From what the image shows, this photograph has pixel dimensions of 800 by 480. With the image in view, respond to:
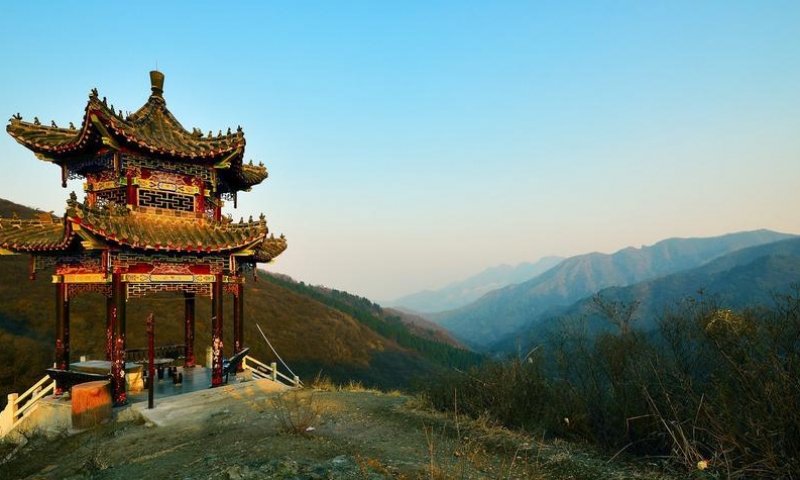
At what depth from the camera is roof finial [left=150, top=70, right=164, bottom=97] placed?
15211 mm

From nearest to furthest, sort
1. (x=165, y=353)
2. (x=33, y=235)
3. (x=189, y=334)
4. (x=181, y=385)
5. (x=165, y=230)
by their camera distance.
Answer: (x=165, y=230) < (x=33, y=235) < (x=181, y=385) < (x=165, y=353) < (x=189, y=334)

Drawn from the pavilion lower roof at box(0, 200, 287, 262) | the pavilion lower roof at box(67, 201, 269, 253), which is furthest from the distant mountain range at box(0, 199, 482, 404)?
the pavilion lower roof at box(67, 201, 269, 253)

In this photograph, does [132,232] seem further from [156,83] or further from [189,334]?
[189,334]

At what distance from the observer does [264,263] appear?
17.1 m

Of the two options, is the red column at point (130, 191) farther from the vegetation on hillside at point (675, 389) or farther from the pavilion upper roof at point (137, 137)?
the vegetation on hillside at point (675, 389)

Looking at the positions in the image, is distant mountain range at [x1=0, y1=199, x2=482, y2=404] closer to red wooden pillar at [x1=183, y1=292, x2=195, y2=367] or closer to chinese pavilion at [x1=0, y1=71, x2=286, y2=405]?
red wooden pillar at [x1=183, y1=292, x2=195, y2=367]

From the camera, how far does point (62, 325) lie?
14070 mm

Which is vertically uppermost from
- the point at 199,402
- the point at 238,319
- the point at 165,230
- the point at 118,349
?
the point at 165,230

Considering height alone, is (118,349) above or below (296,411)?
above

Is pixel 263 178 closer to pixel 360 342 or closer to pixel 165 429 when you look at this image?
pixel 165 429

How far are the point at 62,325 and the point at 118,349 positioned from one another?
141 inches

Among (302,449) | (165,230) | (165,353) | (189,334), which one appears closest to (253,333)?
(189,334)

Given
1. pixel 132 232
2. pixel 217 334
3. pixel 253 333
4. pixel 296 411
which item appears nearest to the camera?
pixel 296 411

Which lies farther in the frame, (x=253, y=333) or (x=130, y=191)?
(x=253, y=333)
